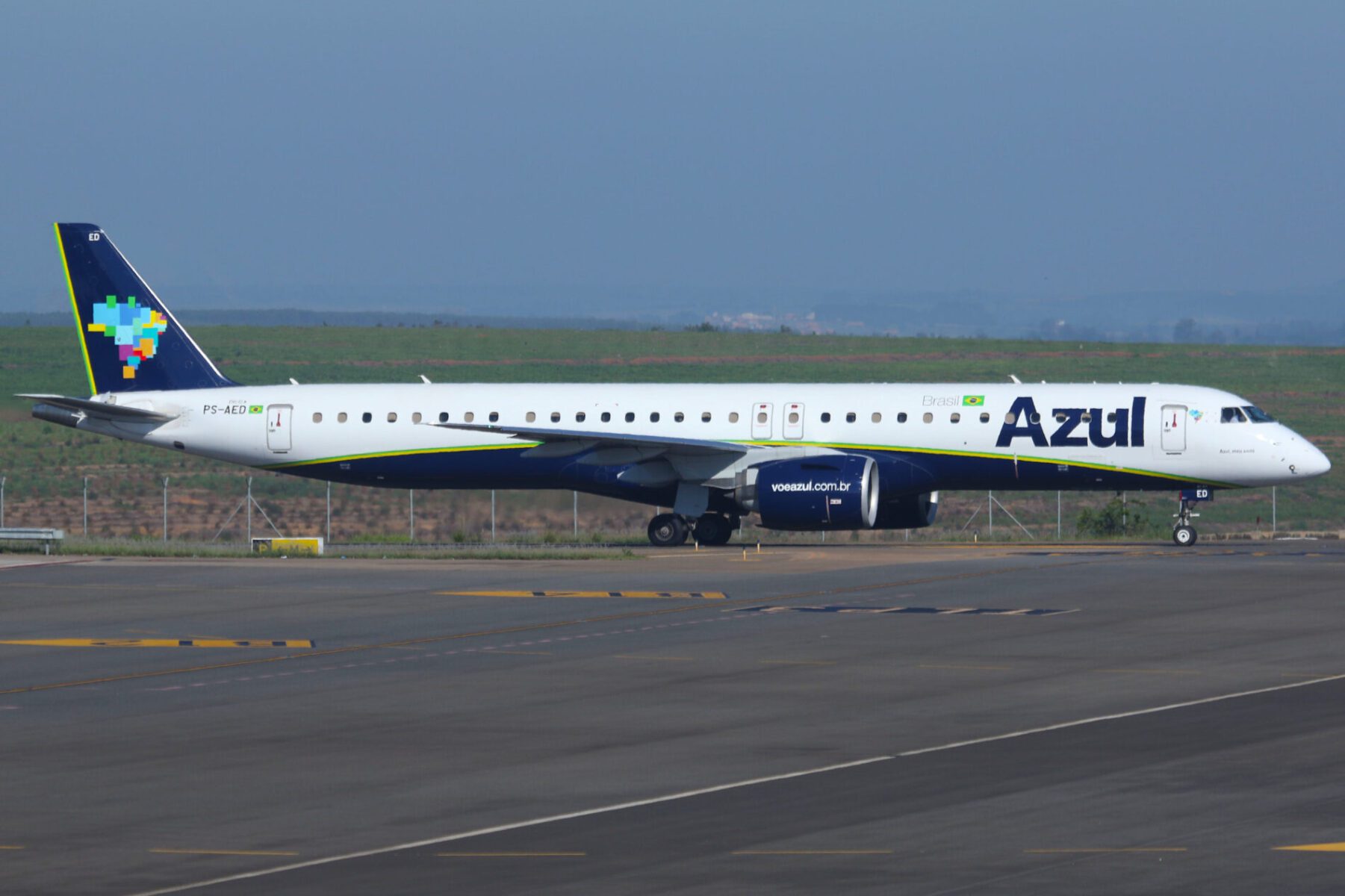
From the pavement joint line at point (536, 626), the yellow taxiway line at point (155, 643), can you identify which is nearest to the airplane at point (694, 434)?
the pavement joint line at point (536, 626)

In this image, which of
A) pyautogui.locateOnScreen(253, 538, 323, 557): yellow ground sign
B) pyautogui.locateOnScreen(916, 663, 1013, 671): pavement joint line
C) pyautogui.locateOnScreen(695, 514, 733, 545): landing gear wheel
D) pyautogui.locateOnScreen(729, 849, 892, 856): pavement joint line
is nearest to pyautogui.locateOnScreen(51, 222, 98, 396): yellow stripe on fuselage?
pyautogui.locateOnScreen(253, 538, 323, 557): yellow ground sign

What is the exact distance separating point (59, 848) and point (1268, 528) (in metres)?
55.7

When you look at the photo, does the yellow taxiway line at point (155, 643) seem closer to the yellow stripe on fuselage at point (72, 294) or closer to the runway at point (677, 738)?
the runway at point (677, 738)

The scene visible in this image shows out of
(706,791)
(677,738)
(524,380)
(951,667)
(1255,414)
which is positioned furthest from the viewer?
(524,380)

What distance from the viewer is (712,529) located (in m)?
45.6

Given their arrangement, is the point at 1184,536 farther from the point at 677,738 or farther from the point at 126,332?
the point at 677,738

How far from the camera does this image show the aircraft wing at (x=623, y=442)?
4319 centimetres

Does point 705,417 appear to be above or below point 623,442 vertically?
above

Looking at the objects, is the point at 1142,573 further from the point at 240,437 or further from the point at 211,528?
the point at 211,528

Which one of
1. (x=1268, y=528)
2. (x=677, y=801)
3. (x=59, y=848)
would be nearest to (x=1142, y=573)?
(x=677, y=801)

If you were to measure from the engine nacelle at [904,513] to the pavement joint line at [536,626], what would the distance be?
6.68 m

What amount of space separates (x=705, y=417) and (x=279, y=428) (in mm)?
10257

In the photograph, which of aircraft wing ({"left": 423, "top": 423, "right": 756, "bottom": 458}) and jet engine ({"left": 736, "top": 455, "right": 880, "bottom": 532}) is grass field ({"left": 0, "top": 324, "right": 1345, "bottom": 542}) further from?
jet engine ({"left": 736, "top": 455, "right": 880, "bottom": 532})

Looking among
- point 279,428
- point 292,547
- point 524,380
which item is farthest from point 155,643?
point 524,380
